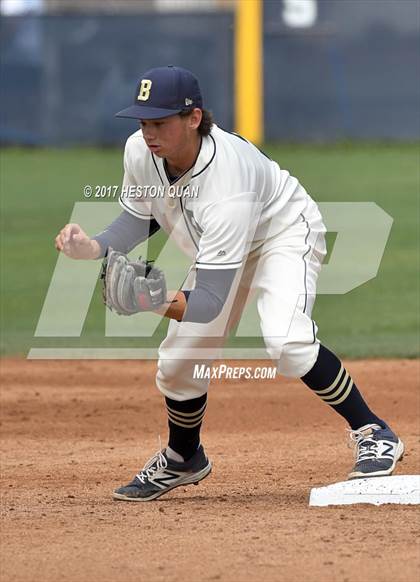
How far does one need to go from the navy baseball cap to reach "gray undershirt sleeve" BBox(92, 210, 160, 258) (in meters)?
0.66

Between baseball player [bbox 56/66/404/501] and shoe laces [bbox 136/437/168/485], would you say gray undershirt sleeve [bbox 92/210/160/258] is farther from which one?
shoe laces [bbox 136/437/168/485]

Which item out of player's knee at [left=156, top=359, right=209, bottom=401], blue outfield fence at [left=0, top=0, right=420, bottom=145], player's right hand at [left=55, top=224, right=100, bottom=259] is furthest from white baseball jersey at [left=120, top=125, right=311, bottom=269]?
blue outfield fence at [left=0, top=0, right=420, bottom=145]

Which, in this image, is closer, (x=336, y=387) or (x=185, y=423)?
(x=336, y=387)

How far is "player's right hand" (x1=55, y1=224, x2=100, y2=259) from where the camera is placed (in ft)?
16.7

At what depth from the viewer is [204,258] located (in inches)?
196

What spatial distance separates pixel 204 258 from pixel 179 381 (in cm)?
59

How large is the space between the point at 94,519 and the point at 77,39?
19.2 m

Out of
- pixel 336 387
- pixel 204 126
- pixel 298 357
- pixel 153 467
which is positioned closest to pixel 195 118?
pixel 204 126

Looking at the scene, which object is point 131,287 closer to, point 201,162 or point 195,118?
point 201,162

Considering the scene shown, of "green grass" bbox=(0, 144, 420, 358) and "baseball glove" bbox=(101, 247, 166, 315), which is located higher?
"baseball glove" bbox=(101, 247, 166, 315)

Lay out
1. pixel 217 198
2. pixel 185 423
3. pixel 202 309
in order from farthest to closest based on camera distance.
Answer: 1. pixel 185 423
2. pixel 217 198
3. pixel 202 309

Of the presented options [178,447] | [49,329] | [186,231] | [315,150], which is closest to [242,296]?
[186,231]

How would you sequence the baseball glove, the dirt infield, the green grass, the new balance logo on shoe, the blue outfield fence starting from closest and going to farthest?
the dirt infield
the baseball glove
the new balance logo on shoe
the green grass
the blue outfield fence

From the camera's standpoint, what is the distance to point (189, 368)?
5.20 m
